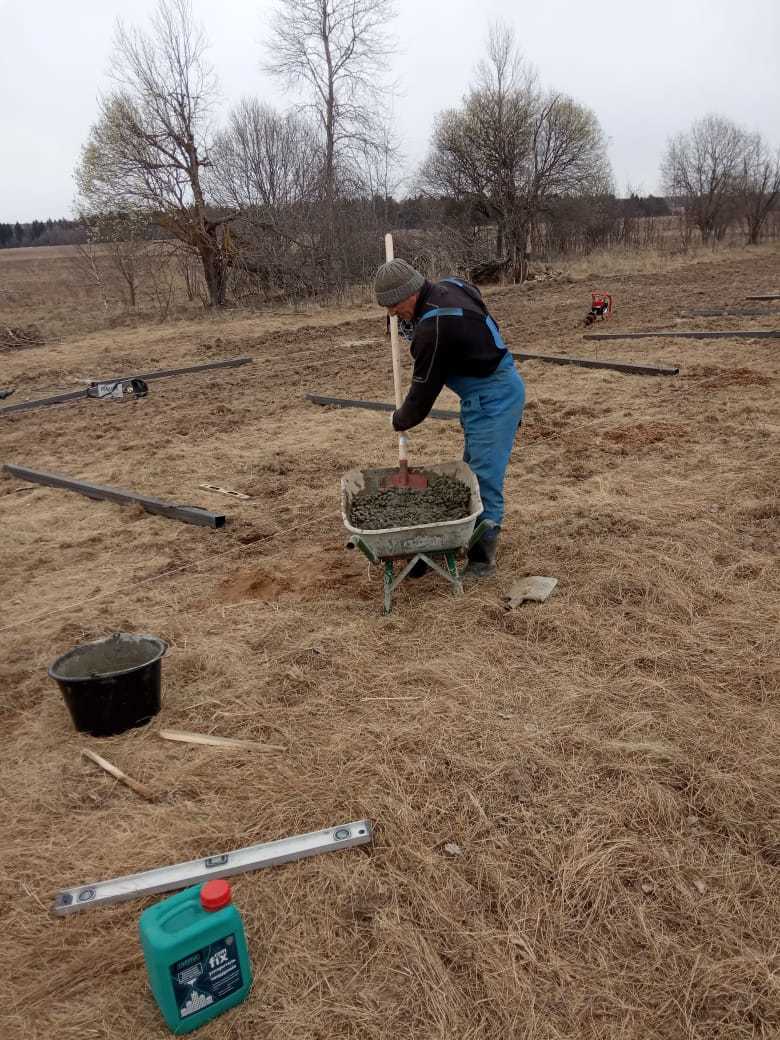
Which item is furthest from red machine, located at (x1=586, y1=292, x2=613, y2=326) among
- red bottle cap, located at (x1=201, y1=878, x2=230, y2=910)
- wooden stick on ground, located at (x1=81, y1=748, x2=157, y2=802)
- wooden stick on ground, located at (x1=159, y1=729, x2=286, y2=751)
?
red bottle cap, located at (x1=201, y1=878, x2=230, y2=910)

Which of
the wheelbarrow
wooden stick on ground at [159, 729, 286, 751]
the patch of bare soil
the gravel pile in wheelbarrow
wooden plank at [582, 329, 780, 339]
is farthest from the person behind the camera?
the patch of bare soil

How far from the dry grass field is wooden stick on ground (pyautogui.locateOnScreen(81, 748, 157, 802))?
0.03 meters

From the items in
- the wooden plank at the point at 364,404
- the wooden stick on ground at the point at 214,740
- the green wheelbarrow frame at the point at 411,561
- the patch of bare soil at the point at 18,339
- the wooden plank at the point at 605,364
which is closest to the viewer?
the wooden stick on ground at the point at 214,740

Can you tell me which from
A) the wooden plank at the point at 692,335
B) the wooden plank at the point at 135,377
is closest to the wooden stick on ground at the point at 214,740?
the wooden plank at the point at 135,377

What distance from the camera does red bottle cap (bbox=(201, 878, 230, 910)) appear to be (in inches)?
76.4

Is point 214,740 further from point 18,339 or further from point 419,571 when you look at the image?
point 18,339

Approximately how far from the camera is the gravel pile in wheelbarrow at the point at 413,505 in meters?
4.10

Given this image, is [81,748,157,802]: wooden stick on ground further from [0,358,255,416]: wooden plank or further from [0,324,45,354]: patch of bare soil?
[0,324,45,354]: patch of bare soil

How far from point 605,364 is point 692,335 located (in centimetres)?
240

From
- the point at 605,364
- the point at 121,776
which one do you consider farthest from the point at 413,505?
the point at 605,364

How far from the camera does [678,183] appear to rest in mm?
36531

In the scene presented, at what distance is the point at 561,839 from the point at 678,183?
134ft

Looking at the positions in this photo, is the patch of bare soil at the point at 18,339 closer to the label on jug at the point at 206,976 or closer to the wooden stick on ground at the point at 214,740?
the wooden stick on ground at the point at 214,740

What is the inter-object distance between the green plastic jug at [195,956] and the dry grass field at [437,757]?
0.07 m
